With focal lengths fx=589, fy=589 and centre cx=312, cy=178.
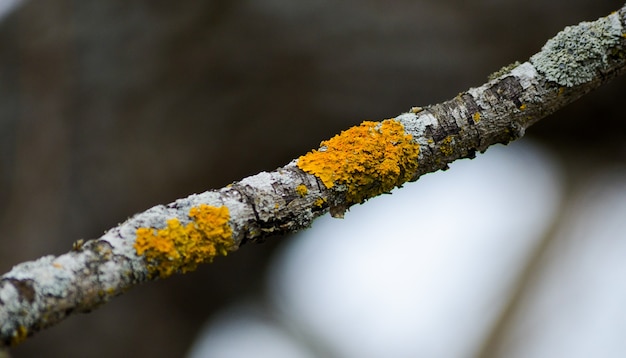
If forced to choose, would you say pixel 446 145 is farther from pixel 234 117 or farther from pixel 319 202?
pixel 234 117

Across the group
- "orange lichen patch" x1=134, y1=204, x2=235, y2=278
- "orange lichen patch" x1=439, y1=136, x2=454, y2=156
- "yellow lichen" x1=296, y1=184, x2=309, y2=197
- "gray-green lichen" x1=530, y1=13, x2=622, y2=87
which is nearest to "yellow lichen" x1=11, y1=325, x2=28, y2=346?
"orange lichen patch" x1=134, y1=204, x2=235, y2=278

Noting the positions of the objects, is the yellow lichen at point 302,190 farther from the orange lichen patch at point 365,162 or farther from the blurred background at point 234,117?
the blurred background at point 234,117

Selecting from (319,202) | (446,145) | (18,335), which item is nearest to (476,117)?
(446,145)

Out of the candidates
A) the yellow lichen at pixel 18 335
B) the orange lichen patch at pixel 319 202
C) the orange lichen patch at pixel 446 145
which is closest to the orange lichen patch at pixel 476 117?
the orange lichen patch at pixel 446 145

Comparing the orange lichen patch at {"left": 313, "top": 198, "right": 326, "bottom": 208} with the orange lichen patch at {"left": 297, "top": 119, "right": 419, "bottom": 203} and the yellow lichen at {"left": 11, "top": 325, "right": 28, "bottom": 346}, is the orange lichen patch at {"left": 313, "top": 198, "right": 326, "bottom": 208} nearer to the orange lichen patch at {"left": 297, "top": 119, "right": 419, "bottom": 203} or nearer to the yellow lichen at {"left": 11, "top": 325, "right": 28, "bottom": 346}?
the orange lichen patch at {"left": 297, "top": 119, "right": 419, "bottom": 203}

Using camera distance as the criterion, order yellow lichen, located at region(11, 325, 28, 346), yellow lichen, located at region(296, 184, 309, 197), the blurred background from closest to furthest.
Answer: yellow lichen, located at region(11, 325, 28, 346) < yellow lichen, located at region(296, 184, 309, 197) < the blurred background

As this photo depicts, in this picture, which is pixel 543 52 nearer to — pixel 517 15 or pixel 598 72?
pixel 598 72
